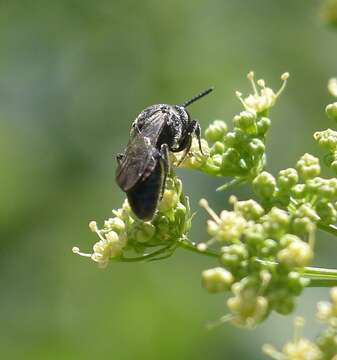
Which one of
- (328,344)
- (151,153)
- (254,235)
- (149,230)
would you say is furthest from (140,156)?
(328,344)

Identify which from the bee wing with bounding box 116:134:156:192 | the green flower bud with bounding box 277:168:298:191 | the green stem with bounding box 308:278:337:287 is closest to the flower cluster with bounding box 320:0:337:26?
the green flower bud with bounding box 277:168:298:191

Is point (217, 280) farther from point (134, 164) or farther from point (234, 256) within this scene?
point (134, 164)

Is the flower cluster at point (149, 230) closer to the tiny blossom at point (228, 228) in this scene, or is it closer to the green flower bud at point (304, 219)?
the tiny blossom at point (228, 228)

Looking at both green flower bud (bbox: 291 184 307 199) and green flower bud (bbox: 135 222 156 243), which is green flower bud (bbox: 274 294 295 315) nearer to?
green flower bud (bbox: 291 184 307 199)

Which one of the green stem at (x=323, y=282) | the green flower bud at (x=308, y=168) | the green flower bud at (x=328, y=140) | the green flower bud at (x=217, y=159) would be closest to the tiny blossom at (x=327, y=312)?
the green stem at (x=323, y=282)

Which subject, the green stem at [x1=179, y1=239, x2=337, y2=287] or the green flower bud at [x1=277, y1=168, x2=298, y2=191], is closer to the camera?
the green stem at [x1=179, y1=239, x2=337, y2=287]
